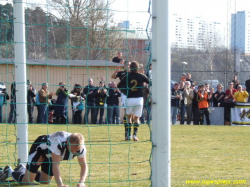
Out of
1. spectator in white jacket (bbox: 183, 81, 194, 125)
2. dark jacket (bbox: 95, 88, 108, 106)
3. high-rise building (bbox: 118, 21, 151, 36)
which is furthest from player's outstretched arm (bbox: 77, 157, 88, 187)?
spectator in white jacket (bbox: 183, 81, 194, 125)

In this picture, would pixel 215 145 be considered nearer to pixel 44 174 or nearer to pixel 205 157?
pixel 205 157

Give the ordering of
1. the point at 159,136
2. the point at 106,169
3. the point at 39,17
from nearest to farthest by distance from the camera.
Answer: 1. the point at 159,136
2. the point at 106,169
3. the point at 39,17

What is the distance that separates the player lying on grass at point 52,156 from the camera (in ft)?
18.1

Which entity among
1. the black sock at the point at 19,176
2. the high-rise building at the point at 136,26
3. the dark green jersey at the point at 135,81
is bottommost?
the black sock at the point at 19,176

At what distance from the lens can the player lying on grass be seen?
553 cm

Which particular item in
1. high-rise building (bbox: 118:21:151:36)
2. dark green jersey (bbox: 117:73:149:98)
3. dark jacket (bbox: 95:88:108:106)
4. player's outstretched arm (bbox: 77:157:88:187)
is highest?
high-rise building (bbox: 118:21:151:36)

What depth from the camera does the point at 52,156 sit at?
5648 mm

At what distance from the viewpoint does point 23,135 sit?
6641 mm

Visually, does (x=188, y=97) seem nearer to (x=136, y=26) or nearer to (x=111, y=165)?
(x=111, y=165)

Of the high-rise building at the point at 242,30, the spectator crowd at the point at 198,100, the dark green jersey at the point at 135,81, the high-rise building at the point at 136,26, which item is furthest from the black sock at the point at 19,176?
the high-rise building at the point at 242,30

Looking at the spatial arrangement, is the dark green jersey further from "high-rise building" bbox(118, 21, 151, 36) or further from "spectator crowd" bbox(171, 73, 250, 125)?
"spectator crowd" bbox(171, 73, 250, 125)

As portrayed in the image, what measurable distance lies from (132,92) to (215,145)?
2.25m

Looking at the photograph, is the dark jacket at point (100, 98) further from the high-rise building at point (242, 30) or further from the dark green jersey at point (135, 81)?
the high-rise building at point (242, 30)

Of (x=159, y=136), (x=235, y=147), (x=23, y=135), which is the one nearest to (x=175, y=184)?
(x=159, y=136)
